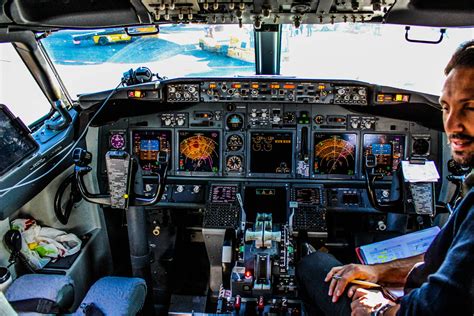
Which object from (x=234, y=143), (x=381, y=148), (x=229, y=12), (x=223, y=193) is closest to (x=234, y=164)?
(x=234, y=143)

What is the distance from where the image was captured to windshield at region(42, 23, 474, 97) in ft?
12.4

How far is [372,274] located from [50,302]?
153cm

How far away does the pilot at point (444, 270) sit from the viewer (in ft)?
3.93

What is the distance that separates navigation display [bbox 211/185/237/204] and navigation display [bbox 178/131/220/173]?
0.17 meters

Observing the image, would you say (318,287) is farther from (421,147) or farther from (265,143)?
(421,147)

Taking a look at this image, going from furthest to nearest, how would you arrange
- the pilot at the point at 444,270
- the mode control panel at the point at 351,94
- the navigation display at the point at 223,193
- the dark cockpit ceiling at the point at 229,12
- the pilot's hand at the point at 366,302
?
the navigation display at the point at 223,193 → the mode control panel at the point at 351,94 → the dark cockpit ceiling at the point at 229,12 → the pilot's hand at the point at 366,302 → the pilot at the point at 444,270

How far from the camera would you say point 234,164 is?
3.85 metres

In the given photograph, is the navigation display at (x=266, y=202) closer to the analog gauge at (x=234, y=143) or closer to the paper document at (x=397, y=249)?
the analog gauge at (x=234, y=143)

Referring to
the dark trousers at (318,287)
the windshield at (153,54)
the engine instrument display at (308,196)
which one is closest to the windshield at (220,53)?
the windshield at (153,54)

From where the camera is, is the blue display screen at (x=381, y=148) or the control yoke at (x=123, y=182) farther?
the blue display screen at (x=381, y=148)

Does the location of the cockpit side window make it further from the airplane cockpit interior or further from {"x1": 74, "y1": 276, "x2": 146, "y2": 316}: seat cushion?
{"x1": 74, "y1": 276, "x2": 146, "y2": 316}: seat cushion

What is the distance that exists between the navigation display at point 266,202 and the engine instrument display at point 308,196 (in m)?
0.11

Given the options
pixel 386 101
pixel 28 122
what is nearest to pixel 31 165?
pixel 28 122

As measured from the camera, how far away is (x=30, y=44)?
328 centimetres
